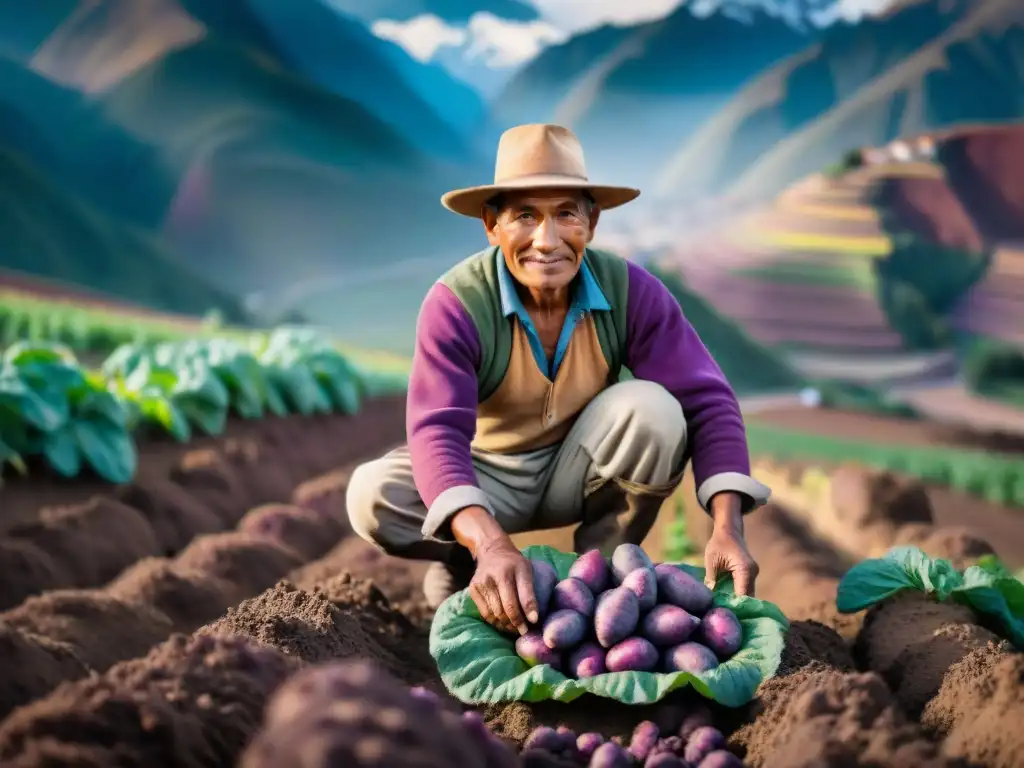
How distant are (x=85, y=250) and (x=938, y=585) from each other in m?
9.29

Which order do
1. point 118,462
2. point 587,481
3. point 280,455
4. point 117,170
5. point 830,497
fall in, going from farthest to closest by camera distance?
point 117,170
point 280,455
point 830,497
point 118,462
point 587,481

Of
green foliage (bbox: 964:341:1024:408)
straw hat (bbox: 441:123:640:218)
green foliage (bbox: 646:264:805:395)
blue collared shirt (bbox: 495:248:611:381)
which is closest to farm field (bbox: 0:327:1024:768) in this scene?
blue collared shirt (bbox: 495:248:611:381)

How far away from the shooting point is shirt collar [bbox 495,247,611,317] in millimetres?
2578

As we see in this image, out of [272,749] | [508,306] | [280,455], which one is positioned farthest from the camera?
[280,455]

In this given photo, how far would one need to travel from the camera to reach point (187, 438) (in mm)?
5258

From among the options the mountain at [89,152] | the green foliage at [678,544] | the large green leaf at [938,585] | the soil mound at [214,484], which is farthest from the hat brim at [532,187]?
the mountain at [89,152]

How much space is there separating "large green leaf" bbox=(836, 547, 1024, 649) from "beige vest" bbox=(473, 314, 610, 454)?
0.81 metres

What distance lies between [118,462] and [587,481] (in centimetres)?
234

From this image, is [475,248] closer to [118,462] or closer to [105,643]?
[118,462]

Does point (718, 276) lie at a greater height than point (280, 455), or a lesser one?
greater

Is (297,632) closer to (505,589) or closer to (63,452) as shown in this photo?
(505,589)

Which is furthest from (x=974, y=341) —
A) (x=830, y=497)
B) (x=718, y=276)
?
(x=830, y=497)

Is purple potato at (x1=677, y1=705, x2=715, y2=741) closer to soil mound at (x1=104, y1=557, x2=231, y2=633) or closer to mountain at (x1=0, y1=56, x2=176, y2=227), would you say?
soil mound at (x1=104, y1=557, x2=231, y2=633)

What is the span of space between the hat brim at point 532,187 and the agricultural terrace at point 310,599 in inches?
38.5
